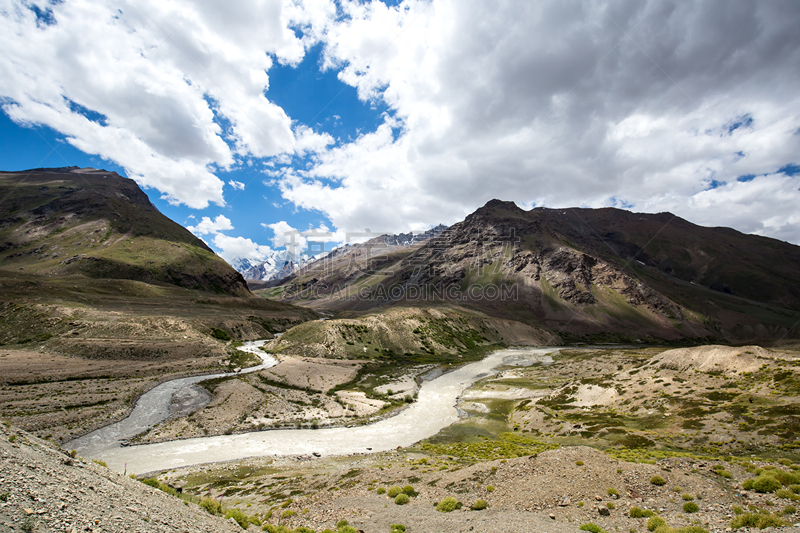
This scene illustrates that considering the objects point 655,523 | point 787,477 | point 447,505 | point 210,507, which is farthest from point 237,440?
point 787,477

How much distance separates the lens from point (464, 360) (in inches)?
4555

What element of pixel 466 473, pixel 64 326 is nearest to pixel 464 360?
pixel 466 473

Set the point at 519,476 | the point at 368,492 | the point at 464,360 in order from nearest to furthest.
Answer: the point at 519,476 → the point at 368,492 → the point at 464,360

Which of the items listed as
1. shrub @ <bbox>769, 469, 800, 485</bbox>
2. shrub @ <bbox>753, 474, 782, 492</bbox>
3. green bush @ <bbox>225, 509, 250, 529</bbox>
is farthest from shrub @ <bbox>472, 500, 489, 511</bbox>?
shrub @ <bbox>769, 469, 800, 485</bbox>

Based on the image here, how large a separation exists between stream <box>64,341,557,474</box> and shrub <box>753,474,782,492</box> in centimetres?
3376

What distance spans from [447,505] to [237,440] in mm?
34059

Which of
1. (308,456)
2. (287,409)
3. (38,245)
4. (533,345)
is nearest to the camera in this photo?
(308,456)

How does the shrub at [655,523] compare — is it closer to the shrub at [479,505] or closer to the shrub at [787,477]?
the shrub at [479,505]

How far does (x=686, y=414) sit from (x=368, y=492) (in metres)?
41.1

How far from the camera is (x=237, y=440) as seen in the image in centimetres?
4366

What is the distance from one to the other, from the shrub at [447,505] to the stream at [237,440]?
841 inches

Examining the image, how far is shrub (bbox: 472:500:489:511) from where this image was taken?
21.0m

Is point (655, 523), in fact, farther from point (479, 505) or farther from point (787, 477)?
point (787, 477)

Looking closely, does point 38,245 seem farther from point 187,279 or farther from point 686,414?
point 686,414
